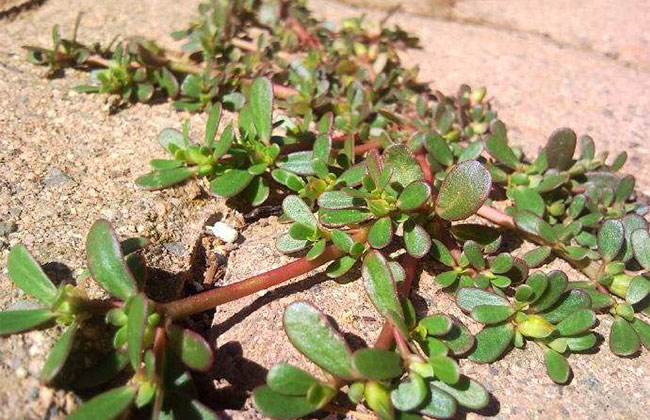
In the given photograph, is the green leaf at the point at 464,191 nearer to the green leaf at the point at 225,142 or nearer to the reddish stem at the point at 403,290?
the reddish stem at the point at 403,290

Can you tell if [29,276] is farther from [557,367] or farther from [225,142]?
[557,367]

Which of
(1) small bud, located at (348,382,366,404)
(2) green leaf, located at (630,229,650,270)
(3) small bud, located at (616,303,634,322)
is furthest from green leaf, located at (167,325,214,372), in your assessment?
(2) green leaf, located at (630,229,650,270)

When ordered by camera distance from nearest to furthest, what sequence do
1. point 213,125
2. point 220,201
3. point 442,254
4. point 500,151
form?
point 442,254 → point 213,125 → point 220,201 → point 500,151

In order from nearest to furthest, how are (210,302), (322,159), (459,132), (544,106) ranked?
(210,302) < (322,159) < (459,132) < (544,106)

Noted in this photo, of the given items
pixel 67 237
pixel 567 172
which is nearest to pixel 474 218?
pixel 567 172

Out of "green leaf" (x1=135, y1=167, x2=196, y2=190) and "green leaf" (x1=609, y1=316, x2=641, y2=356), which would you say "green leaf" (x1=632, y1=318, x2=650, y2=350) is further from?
"green leaf" (x1=135, y1=167, x2=196, y2=190)

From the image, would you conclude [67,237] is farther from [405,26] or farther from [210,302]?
[405,26]

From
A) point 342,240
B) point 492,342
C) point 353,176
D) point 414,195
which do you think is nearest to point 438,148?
point 353,176
